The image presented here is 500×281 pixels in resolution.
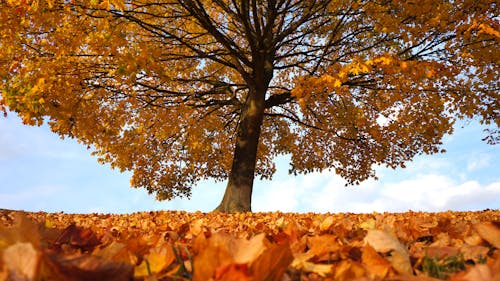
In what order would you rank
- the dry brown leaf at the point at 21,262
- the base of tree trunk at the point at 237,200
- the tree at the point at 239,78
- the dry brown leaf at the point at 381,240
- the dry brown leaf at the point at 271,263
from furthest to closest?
the base of tree trunk at the point at 237,200, the tree at the point at 239,78, the dry brown leaf at the point at 381,240, the dry brown leaf at the point at 271,263, the dry brown leaf at the point at 21,262

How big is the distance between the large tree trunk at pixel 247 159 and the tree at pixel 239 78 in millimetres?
36

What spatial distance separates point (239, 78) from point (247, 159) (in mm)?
4112

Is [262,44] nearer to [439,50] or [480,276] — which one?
[439,50]

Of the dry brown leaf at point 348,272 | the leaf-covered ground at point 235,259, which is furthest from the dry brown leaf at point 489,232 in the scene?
the dry brown leaf at point 348,272

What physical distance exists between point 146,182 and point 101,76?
4.51 m

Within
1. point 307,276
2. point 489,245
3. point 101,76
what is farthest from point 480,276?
point 101,76

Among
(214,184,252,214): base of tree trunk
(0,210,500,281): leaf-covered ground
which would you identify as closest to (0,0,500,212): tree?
(214,184,252,214): base of tree trunk

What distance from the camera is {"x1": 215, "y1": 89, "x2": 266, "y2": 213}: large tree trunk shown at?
11.0 metres

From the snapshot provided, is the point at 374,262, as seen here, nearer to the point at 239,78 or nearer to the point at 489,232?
the point at 489,232

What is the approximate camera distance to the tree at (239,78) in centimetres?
837

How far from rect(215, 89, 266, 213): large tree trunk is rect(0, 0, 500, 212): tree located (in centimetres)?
4

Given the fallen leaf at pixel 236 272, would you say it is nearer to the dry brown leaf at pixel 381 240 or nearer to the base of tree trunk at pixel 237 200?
the dry brown leaf at pixel 381 240

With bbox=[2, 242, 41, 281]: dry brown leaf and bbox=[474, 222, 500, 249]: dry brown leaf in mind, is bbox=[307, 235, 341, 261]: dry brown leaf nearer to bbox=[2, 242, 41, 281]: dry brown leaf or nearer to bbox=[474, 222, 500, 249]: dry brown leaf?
bbox=[474, 222, 500, 249]: dry brown leaf

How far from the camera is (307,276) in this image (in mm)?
1350
